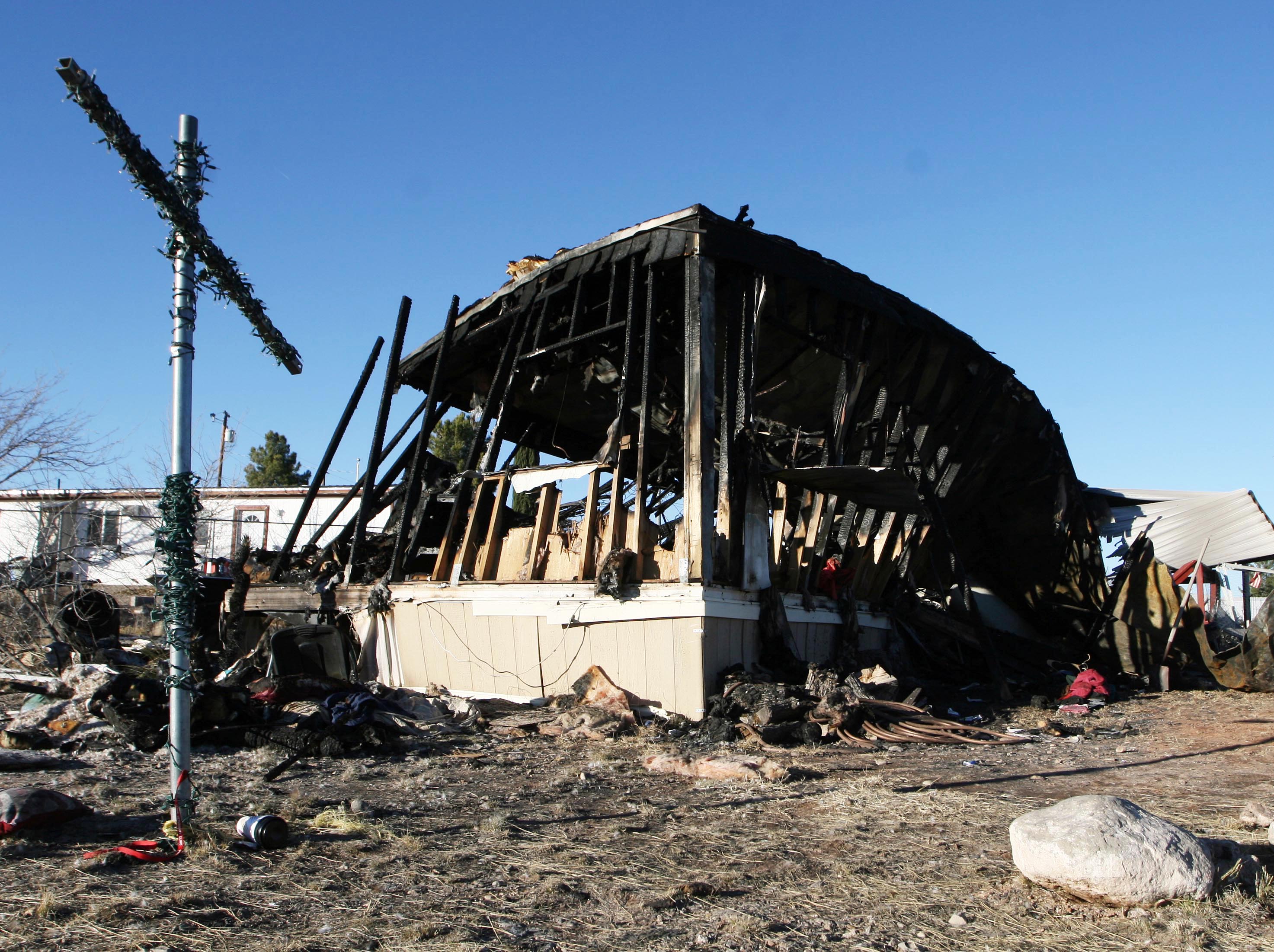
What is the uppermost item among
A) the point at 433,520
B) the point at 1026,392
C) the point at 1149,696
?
the point at 1026,392

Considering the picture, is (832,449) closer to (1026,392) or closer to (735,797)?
(1026,392)

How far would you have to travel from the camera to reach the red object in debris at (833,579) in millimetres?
12977

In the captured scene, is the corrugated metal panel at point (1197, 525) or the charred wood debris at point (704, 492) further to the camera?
the corrugated metal panel at point (1197, 525)

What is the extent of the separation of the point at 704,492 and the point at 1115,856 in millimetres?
6792

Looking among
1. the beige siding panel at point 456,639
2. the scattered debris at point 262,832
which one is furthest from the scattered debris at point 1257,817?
the beige siding panel at point 456,639

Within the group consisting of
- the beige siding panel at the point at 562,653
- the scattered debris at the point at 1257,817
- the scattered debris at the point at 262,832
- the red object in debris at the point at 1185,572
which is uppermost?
the red object in debris at the point at 1185,572

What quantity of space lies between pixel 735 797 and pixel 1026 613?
51.1ft

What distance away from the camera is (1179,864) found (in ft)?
12.8

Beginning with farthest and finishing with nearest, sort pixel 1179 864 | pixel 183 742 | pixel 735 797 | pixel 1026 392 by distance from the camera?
1. pixel 1026 392
2. pixel 735 797
3. pixel 183 742
4. pixel 1179 864

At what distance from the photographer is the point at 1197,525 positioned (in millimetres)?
18938

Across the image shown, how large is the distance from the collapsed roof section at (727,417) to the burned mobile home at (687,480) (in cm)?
4

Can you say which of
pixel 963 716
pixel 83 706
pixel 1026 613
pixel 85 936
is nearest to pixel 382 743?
pixel 83 706

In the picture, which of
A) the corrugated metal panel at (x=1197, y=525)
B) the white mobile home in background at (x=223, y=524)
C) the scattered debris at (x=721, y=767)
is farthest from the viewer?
the white mobile home in background at (x=223, y=524)

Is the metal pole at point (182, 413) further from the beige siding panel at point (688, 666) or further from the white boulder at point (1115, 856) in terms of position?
the beige siding panel at point (688, 666)
